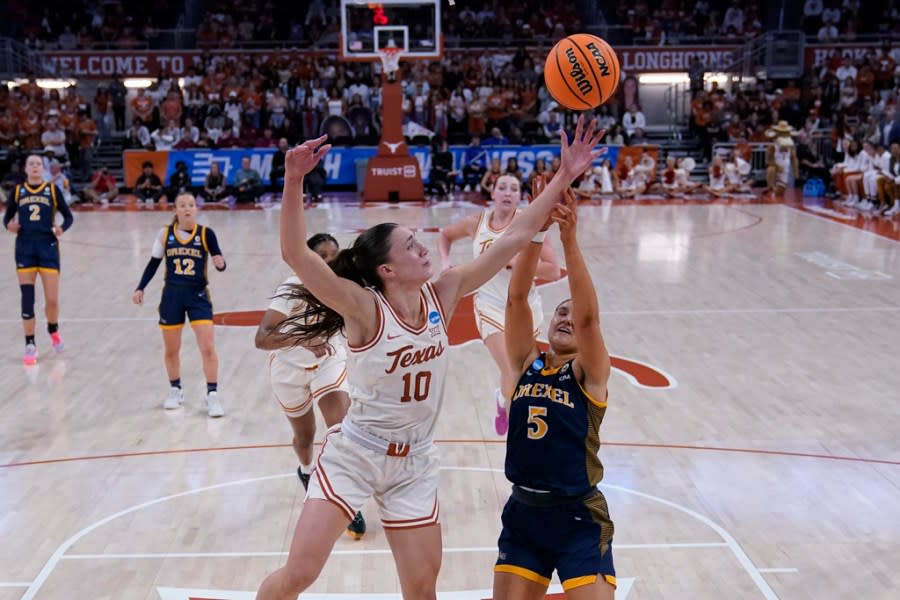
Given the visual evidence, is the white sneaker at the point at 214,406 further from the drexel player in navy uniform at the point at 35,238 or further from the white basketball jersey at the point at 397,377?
the white basketball jersey at the point at 397,377

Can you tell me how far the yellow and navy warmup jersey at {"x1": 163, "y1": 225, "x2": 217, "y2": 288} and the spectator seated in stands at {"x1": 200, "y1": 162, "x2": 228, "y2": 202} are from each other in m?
17.0

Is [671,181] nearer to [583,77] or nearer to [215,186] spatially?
[215,186]

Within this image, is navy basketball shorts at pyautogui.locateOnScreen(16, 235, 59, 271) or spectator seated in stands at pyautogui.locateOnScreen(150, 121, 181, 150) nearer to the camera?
navy basketball shorts at pyautogui.locateOnScreen(16, 235, 59, 271)

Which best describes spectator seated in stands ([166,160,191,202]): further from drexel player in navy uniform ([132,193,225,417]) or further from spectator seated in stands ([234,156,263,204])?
drexel player in navy uniform ([132,193,225,417])

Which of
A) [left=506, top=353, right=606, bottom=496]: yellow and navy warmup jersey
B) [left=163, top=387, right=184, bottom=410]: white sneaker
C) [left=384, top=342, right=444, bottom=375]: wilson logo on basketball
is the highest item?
[left=384, top=342, right=444, bottom=375]: wilson logo on basketball

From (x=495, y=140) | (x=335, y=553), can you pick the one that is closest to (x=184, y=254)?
(x=335, y=553)

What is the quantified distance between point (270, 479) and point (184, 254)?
2.09 metres

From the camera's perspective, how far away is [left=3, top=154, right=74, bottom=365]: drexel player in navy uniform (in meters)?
9.69

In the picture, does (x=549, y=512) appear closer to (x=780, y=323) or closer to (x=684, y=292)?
(x=780, y=323)

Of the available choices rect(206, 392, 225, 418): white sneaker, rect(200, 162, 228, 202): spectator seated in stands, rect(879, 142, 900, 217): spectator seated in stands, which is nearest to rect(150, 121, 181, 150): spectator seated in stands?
rect(200, 162, 228, 202): spectator seated in stands

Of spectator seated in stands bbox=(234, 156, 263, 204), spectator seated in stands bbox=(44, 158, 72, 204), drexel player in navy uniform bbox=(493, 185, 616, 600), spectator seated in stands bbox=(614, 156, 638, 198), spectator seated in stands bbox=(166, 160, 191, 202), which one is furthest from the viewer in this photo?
spectator seated in stands bbox=(614, 156, 638, 198)

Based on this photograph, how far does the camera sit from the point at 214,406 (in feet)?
25.9

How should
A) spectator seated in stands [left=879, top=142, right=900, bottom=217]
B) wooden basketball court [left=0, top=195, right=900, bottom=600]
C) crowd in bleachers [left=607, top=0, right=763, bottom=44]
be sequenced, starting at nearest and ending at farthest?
wooden basketball court [left=0, top=195, right=900, bottom=600] → spectator seated in stands [left=879, top=142, right=900, bottom=217] → crowd in bleachers [left=607, top=0, right=763, bottom=44]

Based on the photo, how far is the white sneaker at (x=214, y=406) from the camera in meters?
7.86
